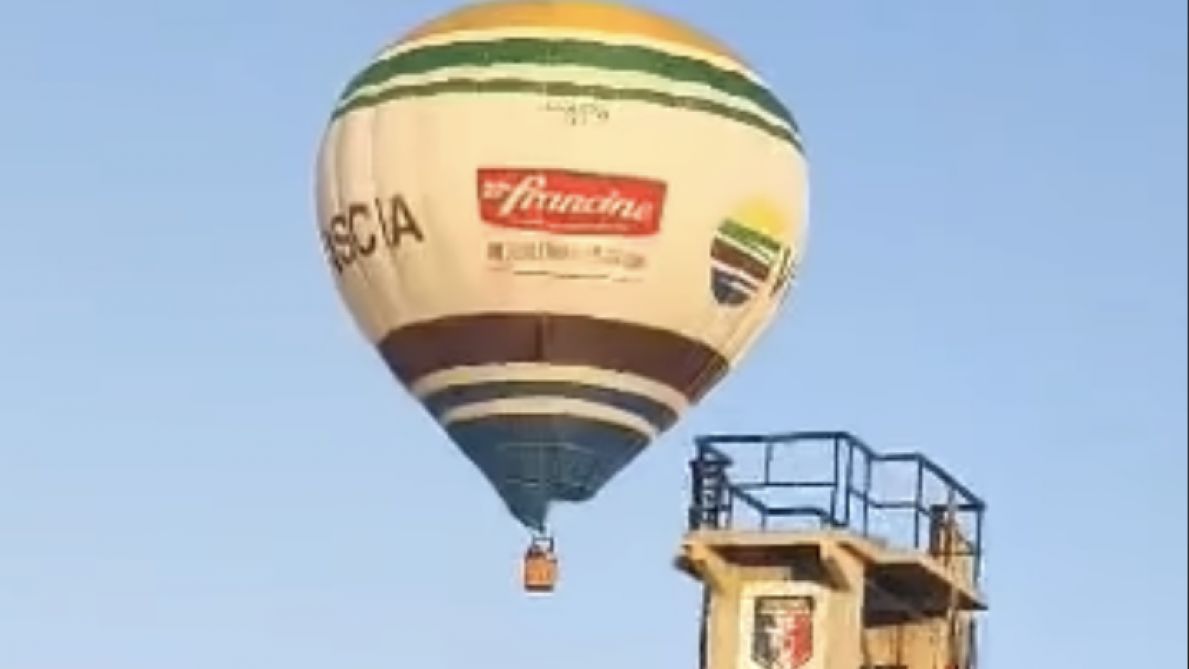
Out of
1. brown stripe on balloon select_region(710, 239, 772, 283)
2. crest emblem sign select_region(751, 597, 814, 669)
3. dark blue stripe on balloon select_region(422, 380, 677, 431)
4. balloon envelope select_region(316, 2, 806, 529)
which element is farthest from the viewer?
brown stripe on balloon select_region(710, 239, 772, 283)

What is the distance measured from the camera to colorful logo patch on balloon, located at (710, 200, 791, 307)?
219 feet

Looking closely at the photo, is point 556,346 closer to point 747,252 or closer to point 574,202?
point 574,202

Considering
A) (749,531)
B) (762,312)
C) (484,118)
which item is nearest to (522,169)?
(484,118)

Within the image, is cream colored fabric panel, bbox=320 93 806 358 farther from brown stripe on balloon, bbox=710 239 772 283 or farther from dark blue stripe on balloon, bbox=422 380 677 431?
dark blue stripe on balloon, bbox=422 380 677 431

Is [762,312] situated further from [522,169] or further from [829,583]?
[829,583]

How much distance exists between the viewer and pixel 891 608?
6234 cm

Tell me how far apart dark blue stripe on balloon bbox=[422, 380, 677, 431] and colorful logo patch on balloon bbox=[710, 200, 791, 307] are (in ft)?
7.30

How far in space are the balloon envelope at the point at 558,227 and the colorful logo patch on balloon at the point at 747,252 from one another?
0.12ft

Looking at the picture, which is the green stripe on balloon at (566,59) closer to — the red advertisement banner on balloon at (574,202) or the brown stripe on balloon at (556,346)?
the red advertisement banner on balloon at (574,202)

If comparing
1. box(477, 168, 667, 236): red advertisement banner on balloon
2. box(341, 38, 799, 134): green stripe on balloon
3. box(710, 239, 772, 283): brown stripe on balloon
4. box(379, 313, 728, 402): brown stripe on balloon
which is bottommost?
box(379, 313, 728, 402): brown stripe on balloon

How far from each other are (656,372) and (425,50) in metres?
6.81

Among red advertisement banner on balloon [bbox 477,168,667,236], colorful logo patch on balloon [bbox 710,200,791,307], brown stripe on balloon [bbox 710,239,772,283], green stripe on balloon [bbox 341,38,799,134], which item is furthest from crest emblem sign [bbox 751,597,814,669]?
green stripe on balloon [bbox 341,38,799,134]

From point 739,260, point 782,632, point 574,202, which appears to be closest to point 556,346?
point 574,202

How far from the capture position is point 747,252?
221ft
